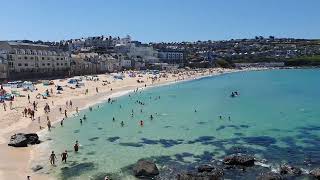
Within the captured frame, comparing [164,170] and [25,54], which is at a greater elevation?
[25,54]

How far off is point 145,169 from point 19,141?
38.2 ft

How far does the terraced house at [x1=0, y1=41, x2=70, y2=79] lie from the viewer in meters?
84.2

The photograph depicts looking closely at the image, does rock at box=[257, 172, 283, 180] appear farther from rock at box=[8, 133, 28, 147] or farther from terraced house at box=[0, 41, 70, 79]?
terraced house at box=[0, 41, 70, 79]

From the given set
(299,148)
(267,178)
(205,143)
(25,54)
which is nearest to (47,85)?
(25,54)

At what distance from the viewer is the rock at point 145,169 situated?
2477 centimetres

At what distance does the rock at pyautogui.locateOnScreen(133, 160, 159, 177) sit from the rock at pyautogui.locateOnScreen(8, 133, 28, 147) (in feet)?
34.5

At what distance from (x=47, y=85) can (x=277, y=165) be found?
184ft

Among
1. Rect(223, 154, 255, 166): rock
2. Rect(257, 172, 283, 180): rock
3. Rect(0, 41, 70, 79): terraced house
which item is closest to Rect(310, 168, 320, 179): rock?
Rect(257, 172, 283, 180): rock

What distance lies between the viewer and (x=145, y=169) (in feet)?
81.6

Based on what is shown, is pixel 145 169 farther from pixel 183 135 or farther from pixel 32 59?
pixel 32 59

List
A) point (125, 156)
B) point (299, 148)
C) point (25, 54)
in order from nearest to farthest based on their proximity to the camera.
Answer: point (125, 156) → point (299, 148) → point (25, 54)

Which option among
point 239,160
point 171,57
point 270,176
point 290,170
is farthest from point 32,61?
point 171,57

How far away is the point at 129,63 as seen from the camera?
139625mm

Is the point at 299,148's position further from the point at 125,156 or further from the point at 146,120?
the point at 146,120
